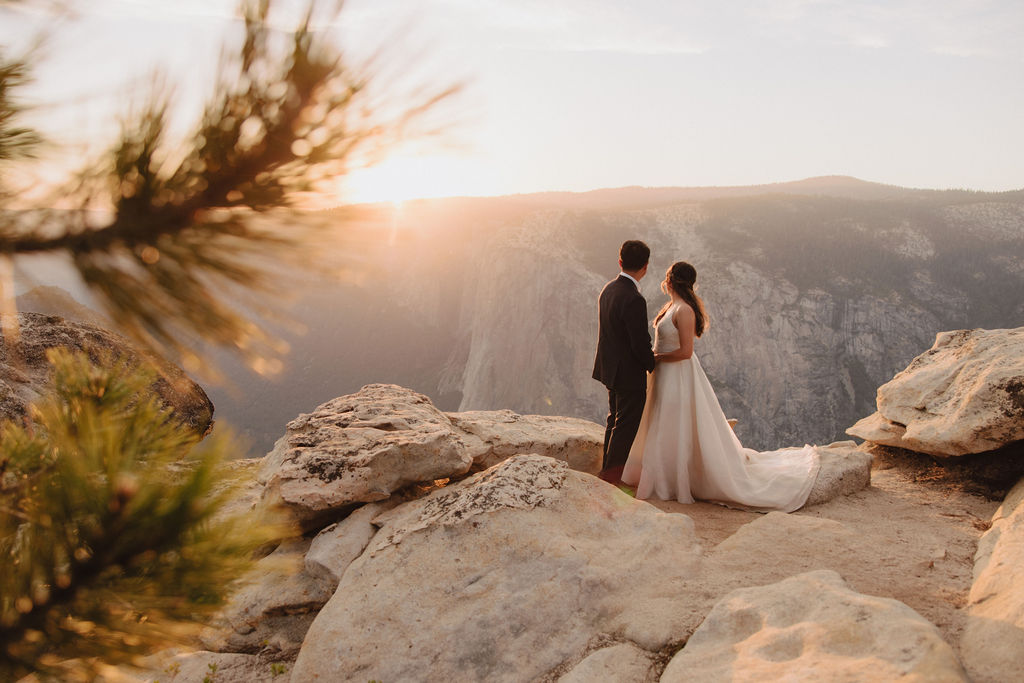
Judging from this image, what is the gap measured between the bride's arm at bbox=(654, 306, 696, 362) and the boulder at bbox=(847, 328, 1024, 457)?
7.94ft

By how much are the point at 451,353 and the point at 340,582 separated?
1646 inches

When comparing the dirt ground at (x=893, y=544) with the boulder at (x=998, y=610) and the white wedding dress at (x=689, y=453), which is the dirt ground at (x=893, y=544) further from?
the white wedding dress at (x=689, y=453)

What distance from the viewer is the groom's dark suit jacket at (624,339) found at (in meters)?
6.17

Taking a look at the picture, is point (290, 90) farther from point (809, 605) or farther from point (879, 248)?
point (879, 248)

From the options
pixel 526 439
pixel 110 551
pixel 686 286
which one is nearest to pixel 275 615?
pixel 526 439

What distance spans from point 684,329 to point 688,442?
1.19m

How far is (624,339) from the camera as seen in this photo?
6285 millimetres

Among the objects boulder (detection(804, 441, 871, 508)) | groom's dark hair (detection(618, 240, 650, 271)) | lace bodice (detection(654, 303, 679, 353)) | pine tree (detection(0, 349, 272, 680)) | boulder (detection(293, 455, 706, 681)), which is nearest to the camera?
pine tree (detection(0, 349, 272, 680))

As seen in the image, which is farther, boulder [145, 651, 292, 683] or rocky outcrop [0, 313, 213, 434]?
rocky outcrop [0, 313, 213, 434]

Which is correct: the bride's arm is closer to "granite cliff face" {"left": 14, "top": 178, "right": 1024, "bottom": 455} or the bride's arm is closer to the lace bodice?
the lace bodice

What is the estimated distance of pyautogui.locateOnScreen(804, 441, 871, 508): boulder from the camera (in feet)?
18.9

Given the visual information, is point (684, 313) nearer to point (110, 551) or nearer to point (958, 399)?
point (958, 399)

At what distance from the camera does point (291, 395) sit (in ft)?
143

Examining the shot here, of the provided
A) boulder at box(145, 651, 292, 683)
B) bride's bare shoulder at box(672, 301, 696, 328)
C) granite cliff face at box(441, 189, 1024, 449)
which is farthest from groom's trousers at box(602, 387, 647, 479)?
granite cliff face at box(441, 189, 1024, 449)
